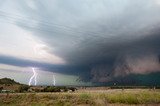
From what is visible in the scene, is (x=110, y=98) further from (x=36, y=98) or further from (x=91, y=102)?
(x=36, y=98)

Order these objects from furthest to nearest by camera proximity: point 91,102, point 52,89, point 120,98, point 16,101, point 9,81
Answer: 1. point 9,81
2. point 52,89
3. point 16,101
4. point 120,98
5. point 91,102

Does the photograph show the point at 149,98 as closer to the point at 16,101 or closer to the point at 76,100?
the point at 76,100

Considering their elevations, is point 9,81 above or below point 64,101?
above

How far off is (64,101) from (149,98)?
852 inches

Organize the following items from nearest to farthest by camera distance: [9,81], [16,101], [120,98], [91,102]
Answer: [91,102] < [120,98] < [16,101] < [9,81]

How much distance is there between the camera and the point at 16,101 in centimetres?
7038

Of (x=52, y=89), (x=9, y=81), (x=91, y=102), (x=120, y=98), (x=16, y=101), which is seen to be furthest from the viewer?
(x=9, y=81)

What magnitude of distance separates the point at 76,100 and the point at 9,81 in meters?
140

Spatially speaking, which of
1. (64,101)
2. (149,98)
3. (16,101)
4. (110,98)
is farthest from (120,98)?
(16,101)

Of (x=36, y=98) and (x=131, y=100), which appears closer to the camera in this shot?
(x=131, y=100)

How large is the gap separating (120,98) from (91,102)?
8.45m

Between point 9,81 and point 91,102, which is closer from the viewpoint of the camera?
point 91,102

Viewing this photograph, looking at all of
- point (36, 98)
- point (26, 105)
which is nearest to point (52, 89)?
point (36, 98)

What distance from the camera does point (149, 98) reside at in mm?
61875
